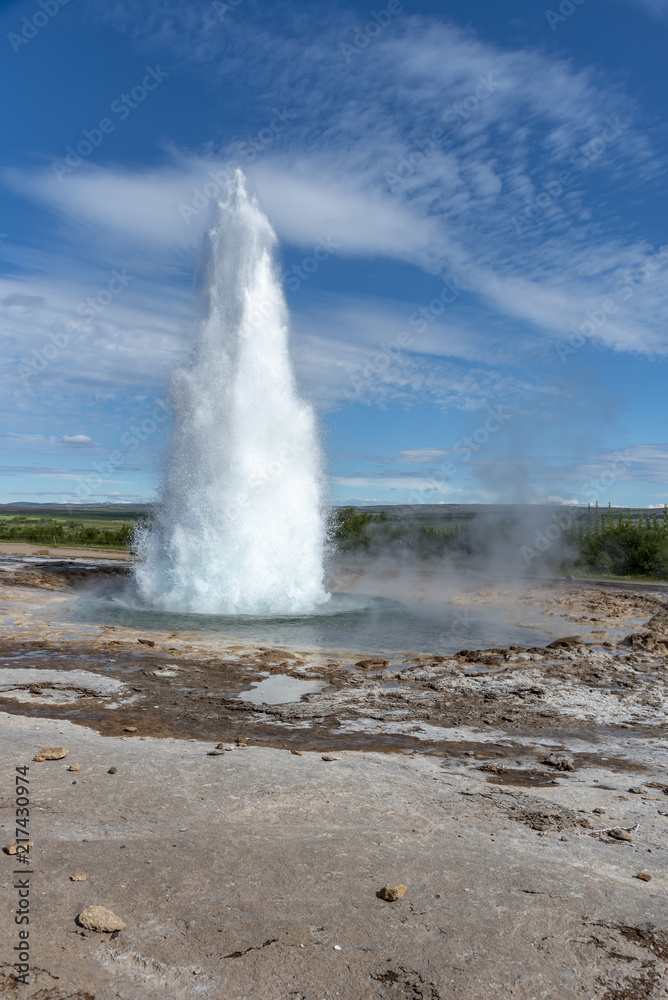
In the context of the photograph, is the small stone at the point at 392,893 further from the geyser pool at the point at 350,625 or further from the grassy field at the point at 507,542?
the grassy field at the point at 507,542

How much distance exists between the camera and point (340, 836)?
484cm

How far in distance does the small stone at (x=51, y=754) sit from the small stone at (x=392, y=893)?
144 inches

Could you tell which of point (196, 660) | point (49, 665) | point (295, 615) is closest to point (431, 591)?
point (295, 615)

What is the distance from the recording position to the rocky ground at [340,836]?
337 cm

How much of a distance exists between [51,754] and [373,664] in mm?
6658

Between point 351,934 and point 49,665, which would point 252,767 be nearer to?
point 351,934

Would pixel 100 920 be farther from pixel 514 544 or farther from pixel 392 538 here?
pixel 392 538

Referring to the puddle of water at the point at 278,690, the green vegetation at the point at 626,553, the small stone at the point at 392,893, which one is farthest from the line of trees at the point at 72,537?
the small stone at the point at 392,893

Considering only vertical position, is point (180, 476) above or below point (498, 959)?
above

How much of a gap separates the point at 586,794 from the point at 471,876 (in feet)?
7.13

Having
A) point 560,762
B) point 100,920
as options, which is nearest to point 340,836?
point 100,920

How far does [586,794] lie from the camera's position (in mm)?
5953

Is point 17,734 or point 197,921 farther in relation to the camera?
point 17,734

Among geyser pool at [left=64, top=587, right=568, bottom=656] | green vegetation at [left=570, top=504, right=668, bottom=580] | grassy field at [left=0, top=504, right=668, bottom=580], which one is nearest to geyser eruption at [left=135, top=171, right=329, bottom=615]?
geyser pool at [left=64, top=587, right=568, bottom=656]
